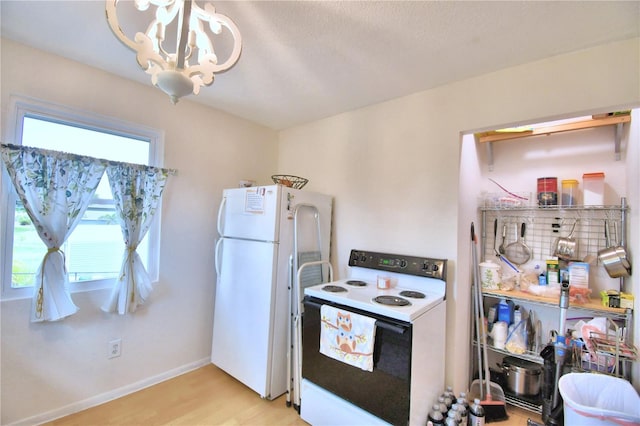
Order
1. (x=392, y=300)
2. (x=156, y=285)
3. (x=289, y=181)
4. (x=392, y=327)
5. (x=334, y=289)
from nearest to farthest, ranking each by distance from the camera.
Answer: (x=392, y=327), (x=392, y=300), (x=334, y=289), (x=156, y=285), (x=289, y=181)

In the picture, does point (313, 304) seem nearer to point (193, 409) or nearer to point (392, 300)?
point (392, 300)

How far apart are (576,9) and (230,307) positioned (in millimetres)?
2829

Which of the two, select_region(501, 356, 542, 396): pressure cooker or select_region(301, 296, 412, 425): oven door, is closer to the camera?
select_region(301, 296, 412, 425): oven door

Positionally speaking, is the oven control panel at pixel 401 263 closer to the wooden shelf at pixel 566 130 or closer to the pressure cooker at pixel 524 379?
the pressure cooker at pixel 524 379

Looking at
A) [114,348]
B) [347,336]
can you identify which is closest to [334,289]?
[347,336]

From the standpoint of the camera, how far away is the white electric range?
1.56 metres

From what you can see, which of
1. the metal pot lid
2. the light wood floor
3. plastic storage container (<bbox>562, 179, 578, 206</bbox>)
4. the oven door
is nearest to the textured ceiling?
plastic storage container (<bbox>562, 179, 578, 206</bbox>)

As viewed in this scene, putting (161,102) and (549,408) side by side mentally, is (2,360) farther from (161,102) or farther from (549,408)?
(549,408)

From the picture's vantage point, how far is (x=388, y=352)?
1.59 meters

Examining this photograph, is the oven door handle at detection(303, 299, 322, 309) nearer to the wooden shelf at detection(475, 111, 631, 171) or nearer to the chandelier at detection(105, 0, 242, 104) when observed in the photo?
the chandelier at detection(105, 0, 242, 104)

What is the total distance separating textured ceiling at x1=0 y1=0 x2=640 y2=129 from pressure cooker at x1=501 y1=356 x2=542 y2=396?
2176 mm

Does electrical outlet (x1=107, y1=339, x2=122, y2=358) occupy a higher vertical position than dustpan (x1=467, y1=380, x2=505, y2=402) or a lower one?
higher

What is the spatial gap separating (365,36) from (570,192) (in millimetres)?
1906

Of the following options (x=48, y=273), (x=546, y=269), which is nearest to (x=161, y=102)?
(x=48, y=273)
